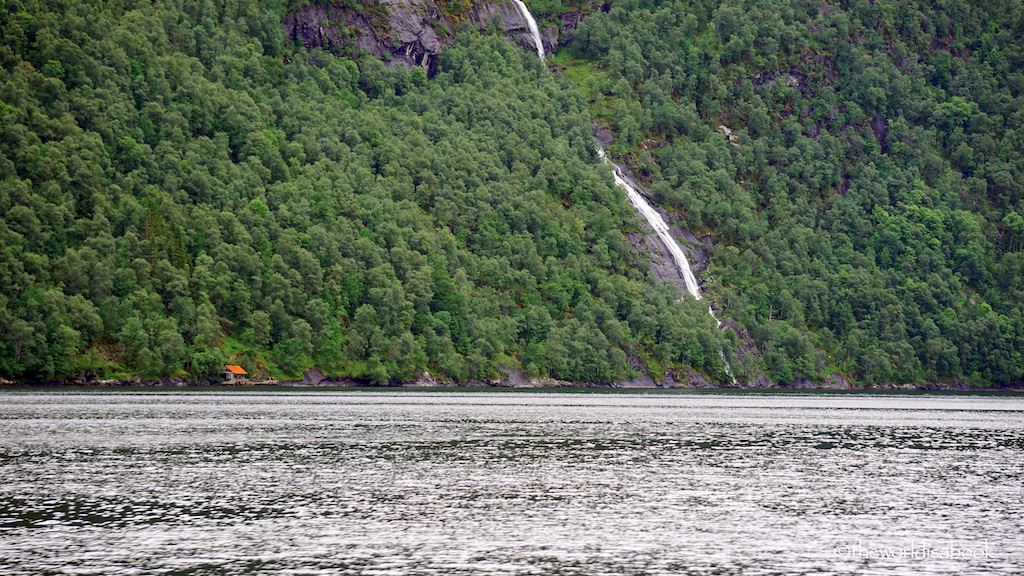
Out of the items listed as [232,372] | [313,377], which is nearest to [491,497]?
[232,372]

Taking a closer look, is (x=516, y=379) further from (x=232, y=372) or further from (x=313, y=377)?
(x=232, y=372)

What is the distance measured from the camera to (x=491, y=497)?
50625 mm

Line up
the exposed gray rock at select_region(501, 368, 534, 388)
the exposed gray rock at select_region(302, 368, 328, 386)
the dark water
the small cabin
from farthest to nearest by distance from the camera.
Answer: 1. the exposed gray rock at select_region(501, 368, 534, 388)
2. the exposed gray rock at select_region(302, 368, 328, 386)
3. the small cabin
4. the dark water

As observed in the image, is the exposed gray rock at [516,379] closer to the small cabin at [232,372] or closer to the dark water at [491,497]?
the small cabin at [232,372]

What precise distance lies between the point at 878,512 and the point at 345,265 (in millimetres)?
153452

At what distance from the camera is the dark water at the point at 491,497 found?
37219 millimetres

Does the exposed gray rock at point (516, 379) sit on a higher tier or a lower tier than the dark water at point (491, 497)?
higher

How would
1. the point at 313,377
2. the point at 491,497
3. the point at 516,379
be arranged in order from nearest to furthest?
the point at 491,497 → the point at 313,377 → the point at 516,379

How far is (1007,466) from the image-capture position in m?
65.9

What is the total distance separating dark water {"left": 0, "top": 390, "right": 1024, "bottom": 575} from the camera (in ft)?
122

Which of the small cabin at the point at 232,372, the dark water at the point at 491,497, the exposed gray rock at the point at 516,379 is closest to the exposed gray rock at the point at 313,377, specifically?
the small cabin at the point at 232,372

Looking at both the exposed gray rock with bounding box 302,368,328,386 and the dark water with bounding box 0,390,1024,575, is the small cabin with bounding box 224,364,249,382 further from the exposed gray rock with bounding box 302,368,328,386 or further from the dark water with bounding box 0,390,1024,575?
the dark water with bounding box 0,390,1024,575

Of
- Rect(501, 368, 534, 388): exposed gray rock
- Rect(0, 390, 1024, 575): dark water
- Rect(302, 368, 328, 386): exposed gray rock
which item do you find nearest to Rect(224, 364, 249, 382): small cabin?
Rect(302, 368, 328, 386): exposed gray rock

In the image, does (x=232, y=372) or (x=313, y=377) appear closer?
(x=232, y=372)
